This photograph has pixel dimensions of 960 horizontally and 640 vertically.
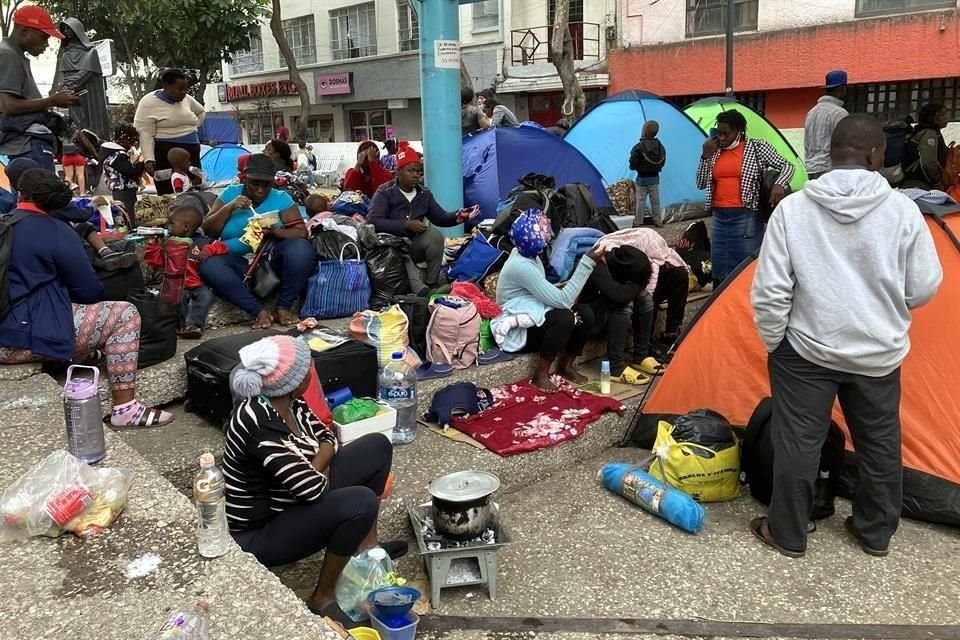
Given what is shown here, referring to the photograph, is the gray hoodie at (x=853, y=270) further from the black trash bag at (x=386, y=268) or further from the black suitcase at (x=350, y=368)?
the black trash bag at (x=386, y=268)

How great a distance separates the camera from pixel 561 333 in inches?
202

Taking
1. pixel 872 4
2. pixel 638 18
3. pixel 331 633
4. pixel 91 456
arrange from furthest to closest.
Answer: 1. pixel 638 18
2. pixel 872 4
3. pixel 91 456
4. pixel 331 633

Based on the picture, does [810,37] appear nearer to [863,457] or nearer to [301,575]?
[863,457]

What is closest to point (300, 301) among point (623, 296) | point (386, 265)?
point (386, 265)

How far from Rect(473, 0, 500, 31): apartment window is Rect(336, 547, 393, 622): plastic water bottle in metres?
21.7

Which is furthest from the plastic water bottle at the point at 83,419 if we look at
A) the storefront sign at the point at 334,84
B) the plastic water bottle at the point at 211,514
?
the storefront sign at the point at 334,84

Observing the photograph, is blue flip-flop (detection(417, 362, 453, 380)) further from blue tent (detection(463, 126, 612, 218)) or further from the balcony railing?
the balcony railing

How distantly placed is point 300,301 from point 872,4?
1594 cm

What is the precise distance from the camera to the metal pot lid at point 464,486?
10.8 ft

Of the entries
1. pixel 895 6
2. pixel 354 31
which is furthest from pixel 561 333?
pixel 354 31

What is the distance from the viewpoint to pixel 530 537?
12.4ft

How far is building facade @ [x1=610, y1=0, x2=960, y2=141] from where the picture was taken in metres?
16.0

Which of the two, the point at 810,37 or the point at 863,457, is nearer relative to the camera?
the point at 863,457

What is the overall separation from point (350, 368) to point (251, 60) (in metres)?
31.2
